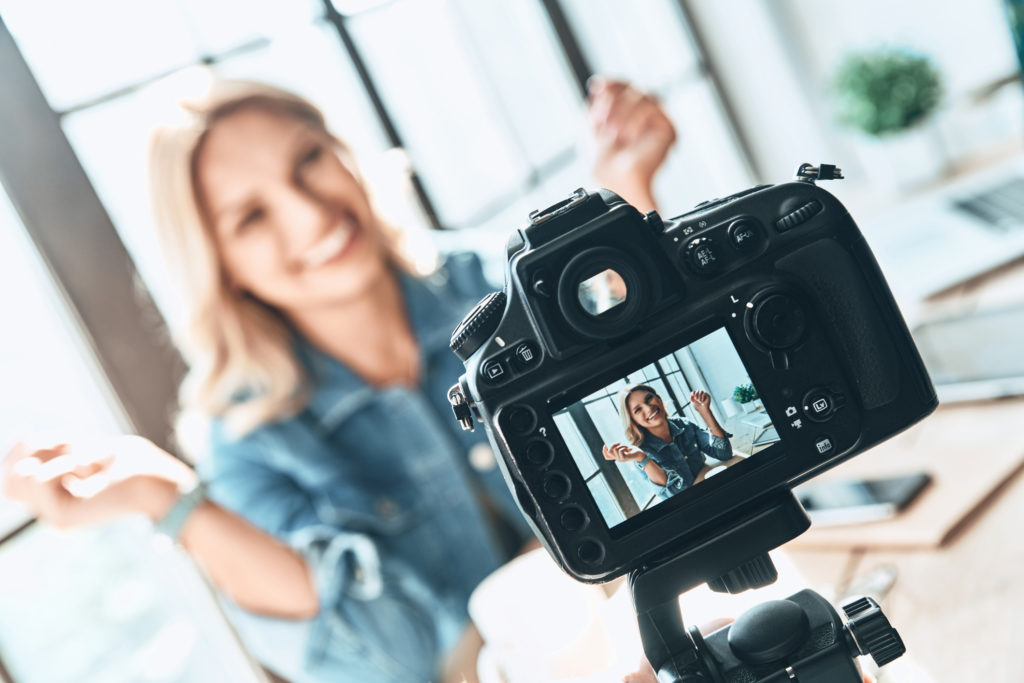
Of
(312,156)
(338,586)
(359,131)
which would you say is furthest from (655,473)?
(359,131)

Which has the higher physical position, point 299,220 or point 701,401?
point 299,220

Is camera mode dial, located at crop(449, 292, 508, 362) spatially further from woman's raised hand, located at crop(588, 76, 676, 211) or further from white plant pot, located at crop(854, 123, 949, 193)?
white plant pot, located at crop(854, 123, 949, 193)

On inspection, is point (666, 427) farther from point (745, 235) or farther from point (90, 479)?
point (90, 479)

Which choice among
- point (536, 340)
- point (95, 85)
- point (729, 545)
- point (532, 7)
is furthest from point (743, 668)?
point (532, 7)

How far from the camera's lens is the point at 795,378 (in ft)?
1.47

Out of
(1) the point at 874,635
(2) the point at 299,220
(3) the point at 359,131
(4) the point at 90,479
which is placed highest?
(3) the point at 359,131

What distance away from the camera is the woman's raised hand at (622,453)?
1.41ft

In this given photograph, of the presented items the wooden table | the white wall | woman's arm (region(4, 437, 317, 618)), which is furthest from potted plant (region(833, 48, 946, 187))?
woman's arm (region(4, 437, 317, 618))

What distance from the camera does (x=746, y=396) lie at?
0.44m

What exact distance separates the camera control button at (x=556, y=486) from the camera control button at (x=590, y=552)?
0.09 ft

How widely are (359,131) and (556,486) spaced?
1176 millimetres

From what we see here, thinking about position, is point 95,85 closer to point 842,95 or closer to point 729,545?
point 729,545

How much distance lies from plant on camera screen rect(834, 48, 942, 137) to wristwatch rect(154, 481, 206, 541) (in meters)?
1.42

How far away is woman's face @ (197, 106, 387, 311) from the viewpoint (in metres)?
1.03
